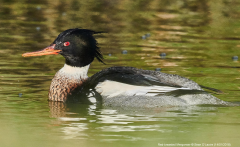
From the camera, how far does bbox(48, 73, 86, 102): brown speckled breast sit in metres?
10.5

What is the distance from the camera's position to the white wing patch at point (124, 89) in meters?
9.67

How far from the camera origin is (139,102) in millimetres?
9750

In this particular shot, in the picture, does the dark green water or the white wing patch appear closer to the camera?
the dark green water

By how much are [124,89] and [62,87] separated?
1.48 meters

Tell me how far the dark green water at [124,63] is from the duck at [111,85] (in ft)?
Answer: 0.67

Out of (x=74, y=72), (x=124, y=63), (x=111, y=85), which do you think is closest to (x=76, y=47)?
(x=74, y=72)

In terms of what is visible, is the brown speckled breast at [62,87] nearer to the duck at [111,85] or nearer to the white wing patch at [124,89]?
the duck at [111,85]

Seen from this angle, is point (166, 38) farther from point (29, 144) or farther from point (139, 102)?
point (29, 144)

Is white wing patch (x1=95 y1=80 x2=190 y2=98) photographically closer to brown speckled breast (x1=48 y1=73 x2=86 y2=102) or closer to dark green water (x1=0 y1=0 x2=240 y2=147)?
dark green water (x1=0 y1=0 x2=240 y2=147)

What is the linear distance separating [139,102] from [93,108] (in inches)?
35.0

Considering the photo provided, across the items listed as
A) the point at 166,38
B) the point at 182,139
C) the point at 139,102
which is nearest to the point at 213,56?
the point at 166,38

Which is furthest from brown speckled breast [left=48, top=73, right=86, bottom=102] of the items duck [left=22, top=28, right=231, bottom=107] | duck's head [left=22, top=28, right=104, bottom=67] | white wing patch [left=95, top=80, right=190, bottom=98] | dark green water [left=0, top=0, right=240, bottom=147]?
white wing patch [left=95, top=80, right=190, bottom=98]

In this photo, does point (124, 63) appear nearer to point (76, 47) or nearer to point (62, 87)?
point (76, 47)

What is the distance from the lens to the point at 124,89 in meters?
9.80
